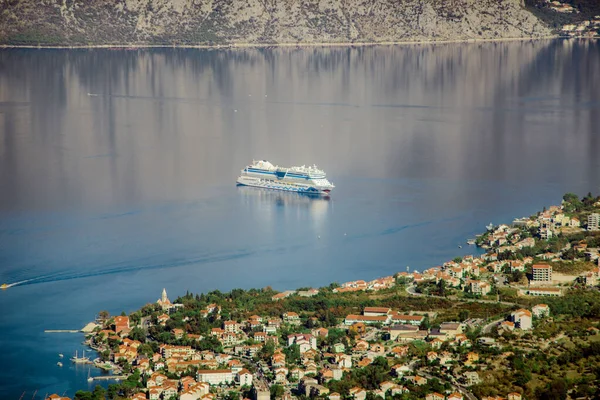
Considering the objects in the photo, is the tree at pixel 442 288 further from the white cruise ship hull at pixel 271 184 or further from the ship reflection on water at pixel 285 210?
the white cruise ship hull at pixel 271 184

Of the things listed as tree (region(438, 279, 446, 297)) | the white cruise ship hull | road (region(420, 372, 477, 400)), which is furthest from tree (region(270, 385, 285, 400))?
the white cruise ship hull

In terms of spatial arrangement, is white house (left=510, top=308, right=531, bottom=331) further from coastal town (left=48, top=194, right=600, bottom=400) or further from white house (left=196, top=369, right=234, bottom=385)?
white house (left=196, top=369, right=234, bottom=385)

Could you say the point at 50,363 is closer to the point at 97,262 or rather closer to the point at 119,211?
the point at 97,262

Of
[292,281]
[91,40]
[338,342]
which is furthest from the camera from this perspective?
[91,40]

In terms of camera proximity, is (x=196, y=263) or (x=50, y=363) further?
(x=196, y=263)

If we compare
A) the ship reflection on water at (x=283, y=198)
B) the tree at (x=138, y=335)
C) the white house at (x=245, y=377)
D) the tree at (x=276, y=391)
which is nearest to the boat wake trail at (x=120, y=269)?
the tree at (x=138, y=335)

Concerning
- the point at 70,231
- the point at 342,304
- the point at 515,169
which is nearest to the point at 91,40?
the point at 515,169

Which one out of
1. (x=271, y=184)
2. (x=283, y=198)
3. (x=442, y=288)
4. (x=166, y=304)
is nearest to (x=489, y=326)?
(x=442, y=288)

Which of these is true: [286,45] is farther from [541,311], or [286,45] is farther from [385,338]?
[385,338]
